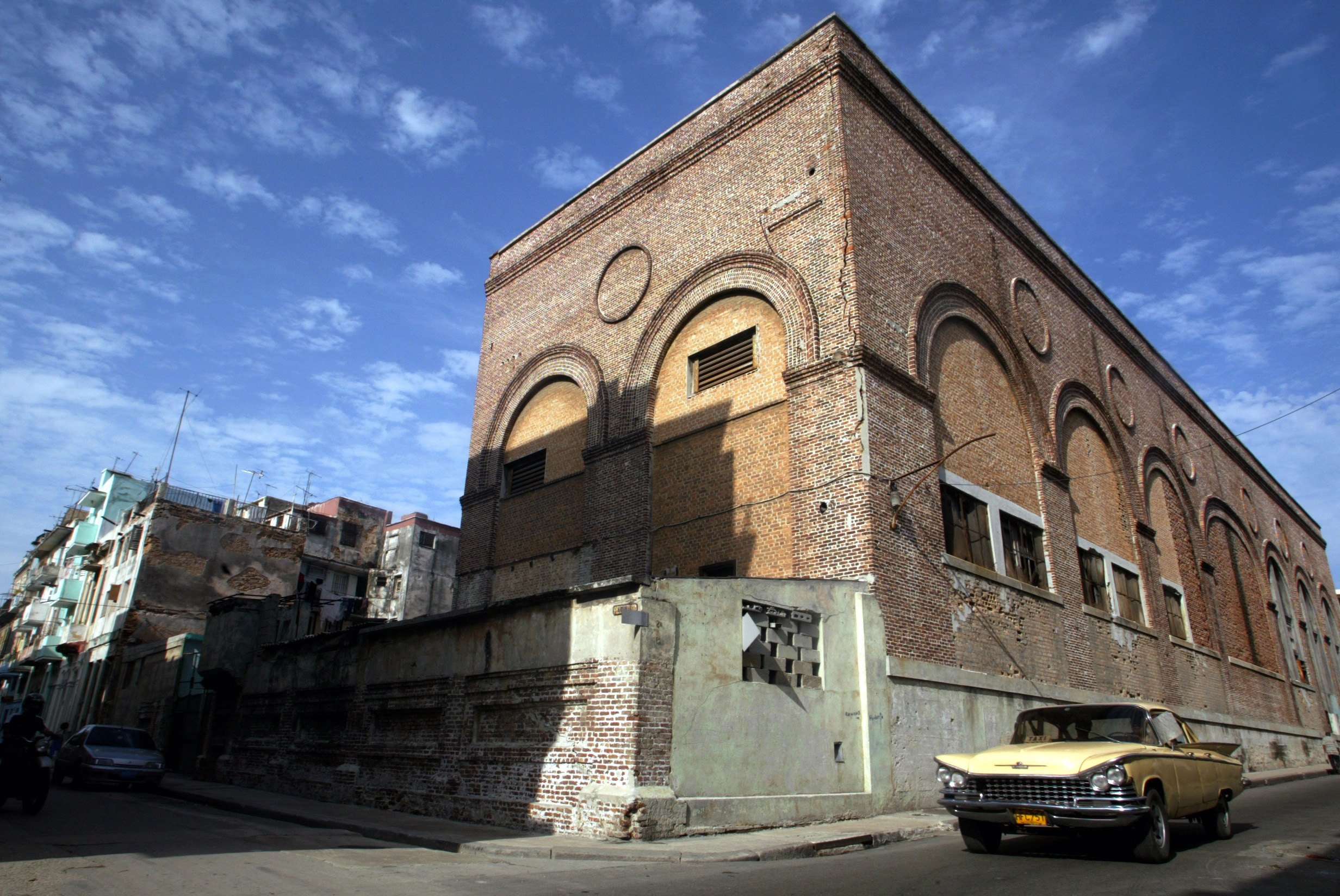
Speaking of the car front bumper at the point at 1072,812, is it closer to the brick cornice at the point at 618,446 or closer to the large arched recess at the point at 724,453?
the large arched recess at the point at 724,453

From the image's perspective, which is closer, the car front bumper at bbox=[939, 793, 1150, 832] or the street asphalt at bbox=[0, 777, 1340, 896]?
the street asphalt at bbox=[0, 777, 1340, 896]

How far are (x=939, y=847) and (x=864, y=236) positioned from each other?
30.8 ft

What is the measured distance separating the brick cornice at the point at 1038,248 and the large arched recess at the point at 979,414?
3.54 m

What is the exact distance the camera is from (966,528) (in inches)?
554

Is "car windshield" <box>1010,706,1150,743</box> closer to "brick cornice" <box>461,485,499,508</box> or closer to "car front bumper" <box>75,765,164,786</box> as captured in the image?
"brick cornice" <box>461,485,499,508</box>

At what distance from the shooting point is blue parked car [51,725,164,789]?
1440 centimetres

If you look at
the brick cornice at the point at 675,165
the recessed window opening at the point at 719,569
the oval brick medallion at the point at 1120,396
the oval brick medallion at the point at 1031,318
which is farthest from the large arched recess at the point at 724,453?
the oval brick medallion at the point at 1120,396

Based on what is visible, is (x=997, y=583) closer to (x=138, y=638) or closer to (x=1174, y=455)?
(x=1174, y=455)

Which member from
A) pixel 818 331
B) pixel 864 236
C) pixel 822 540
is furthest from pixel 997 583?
pixel 864 236

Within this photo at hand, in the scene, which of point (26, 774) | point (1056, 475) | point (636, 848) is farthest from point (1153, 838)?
point (1056, 475)

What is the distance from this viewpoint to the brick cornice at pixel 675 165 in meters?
15.0

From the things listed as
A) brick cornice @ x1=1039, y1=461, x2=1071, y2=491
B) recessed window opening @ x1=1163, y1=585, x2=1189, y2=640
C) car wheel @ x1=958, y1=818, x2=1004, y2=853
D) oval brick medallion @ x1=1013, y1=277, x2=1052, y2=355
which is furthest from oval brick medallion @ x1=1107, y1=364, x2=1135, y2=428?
car wheel @ x1=958, y1=818, x2=1004, y2=853

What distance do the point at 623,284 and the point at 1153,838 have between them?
13.9 m

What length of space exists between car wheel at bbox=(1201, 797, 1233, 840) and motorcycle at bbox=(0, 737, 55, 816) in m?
12.5
